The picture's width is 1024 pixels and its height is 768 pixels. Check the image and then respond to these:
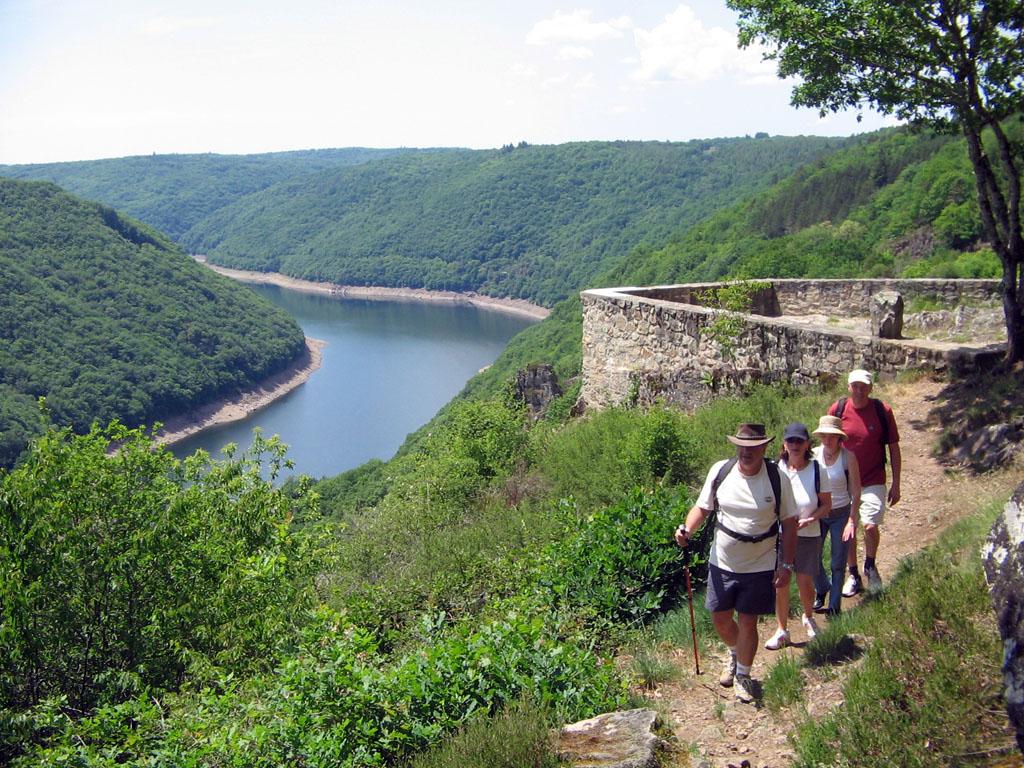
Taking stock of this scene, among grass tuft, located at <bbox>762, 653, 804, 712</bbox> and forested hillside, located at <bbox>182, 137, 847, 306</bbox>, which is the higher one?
forested hillside, located at <bbox>182, 137, 847, 306</bbox>

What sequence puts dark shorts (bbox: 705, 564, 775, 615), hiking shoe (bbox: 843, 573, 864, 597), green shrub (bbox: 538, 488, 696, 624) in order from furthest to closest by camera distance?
green shrub (bbox: 538, 488, 696, 624) → hiking shoe (bbox: 843, 573, 864, 597) → dark shorts (bbox: 705, 564, 775, 615)

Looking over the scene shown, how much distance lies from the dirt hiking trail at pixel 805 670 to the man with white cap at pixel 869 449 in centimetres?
25

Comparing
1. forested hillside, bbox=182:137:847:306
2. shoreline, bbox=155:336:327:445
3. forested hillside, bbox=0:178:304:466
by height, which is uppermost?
forested hillside, bbox=182:137:847:306

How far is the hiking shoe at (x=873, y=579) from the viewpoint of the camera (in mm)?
4266

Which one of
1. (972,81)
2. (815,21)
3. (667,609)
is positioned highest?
(815,21)

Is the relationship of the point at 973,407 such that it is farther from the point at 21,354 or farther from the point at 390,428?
the point at 21,354

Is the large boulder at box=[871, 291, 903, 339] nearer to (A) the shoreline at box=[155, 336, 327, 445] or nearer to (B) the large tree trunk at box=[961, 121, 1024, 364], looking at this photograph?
(B) the large tree trunk at box=[961, 121, 1024, 364]

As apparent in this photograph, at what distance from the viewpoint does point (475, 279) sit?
12600cm

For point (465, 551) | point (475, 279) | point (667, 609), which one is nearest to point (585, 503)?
point (465, 551)

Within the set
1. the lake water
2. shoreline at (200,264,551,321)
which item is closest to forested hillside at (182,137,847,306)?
shoreline at (200,264,551,321)

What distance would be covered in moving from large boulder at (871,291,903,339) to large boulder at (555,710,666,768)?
5432 mm

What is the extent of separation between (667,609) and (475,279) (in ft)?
402

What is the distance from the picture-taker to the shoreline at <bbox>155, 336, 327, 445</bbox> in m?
62.4

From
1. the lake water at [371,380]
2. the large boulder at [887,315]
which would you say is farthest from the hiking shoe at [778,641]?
the lake water at [371,380]
